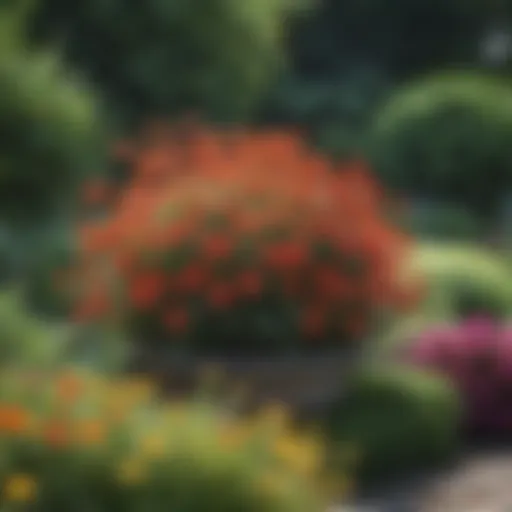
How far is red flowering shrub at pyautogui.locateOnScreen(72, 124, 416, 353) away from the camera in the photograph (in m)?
8.26

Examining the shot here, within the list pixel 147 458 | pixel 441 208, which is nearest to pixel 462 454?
pixel 147 458

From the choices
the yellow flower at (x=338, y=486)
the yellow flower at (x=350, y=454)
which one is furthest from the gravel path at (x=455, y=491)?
the yellow flower at (x=350, y=454)

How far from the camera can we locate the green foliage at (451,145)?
54.5 feet

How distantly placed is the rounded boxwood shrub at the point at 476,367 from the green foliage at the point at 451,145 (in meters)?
7.51

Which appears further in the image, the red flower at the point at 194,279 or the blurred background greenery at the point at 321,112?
the blurred background greenery at the point at 321,112

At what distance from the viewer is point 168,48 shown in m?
13.4

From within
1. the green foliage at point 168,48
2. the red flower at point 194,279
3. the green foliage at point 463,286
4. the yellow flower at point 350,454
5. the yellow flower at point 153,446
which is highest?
the green foliage at point 168,48

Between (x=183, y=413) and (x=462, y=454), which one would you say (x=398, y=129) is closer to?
(x=462, y=454)

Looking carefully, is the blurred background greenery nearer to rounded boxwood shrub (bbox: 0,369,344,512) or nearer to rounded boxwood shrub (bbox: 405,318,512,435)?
rounded boxwood shrub (bbox: 405,318,512,435)

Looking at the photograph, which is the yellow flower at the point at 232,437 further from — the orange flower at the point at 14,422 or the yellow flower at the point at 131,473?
the orange flower at the point at 14,422

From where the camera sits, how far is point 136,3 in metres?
13.0

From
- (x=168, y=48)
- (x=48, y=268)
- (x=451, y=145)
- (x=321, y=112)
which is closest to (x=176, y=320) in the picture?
(x=48, y=268)

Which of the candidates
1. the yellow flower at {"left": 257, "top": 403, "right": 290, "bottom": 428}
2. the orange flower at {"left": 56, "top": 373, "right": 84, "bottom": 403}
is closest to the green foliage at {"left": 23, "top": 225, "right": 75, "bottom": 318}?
the yellow flower at {"left": 257, "top": 403, "right": 290, "bottom": 428}

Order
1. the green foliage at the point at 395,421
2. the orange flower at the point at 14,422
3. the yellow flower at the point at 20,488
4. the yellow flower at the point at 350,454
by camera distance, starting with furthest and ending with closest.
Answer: the green foliage at the point at 395,421 < the yellow flower at the point at 350,454 < the orange flower at the point at 14,422 < the yellow flower at the point at 20,488
